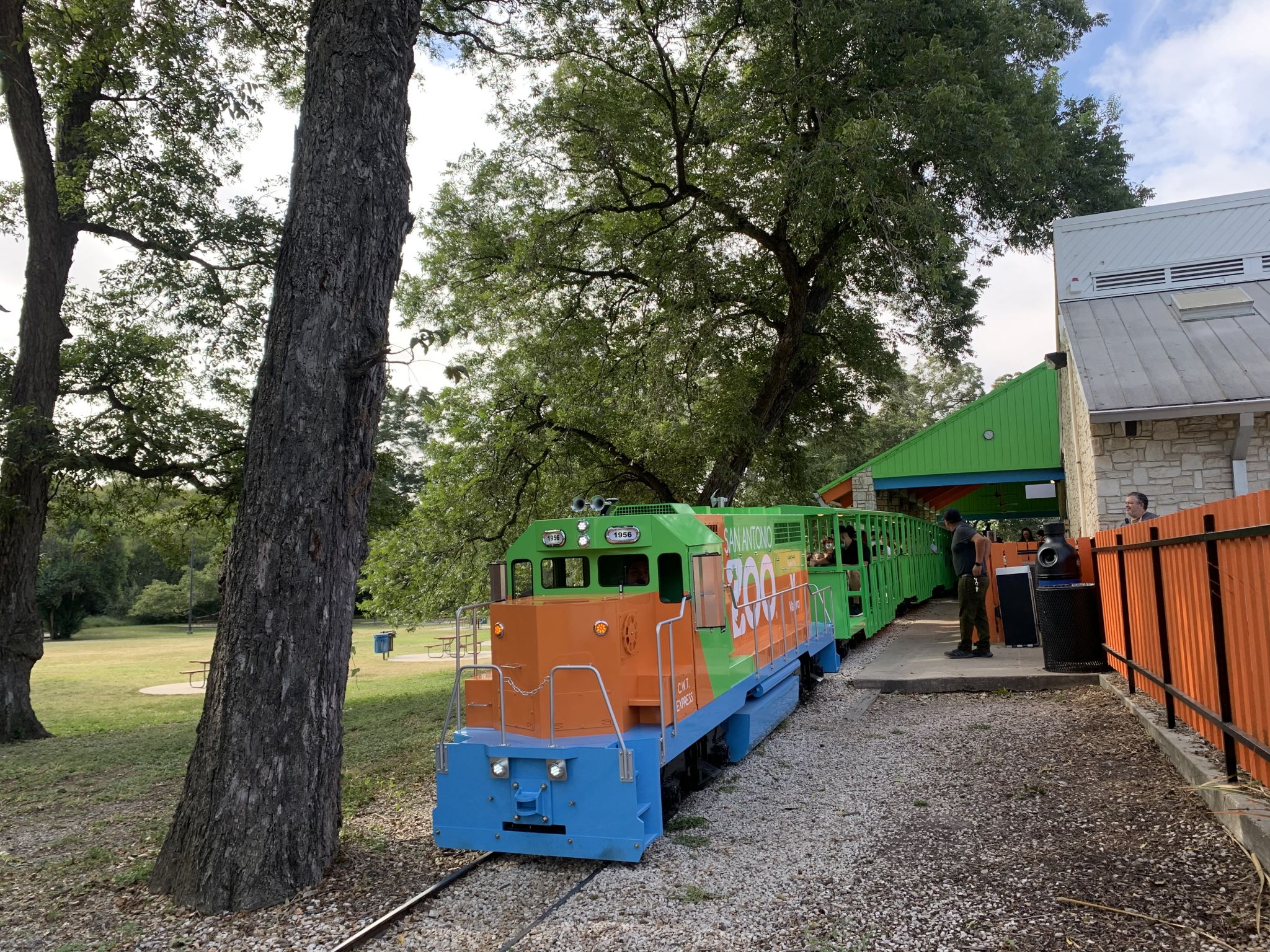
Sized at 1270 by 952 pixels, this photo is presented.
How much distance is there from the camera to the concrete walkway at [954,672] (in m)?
10.4

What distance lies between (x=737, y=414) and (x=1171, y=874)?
43.3 feet

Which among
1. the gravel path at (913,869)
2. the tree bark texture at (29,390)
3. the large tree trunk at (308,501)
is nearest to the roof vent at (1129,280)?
the gravel path at (913,869)

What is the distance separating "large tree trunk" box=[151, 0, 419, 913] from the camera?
548 cm

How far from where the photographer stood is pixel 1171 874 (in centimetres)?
478

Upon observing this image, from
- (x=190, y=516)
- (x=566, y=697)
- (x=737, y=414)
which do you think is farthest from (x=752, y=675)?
(x=190, y=516)

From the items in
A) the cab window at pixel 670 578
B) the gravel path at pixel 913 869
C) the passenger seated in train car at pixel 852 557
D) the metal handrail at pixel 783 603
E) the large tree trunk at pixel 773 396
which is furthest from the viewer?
the large tree trunk at pixel 773 396

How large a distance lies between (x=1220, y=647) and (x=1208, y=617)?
1.73 ft

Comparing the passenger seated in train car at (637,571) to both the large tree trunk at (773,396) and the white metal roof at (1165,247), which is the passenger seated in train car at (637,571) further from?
the white metal roof at (1165,247)

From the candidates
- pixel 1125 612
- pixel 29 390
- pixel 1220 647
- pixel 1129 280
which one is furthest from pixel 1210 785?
→ pixel 29 390

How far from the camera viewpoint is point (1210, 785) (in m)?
5.49

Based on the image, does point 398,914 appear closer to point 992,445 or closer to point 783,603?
point 783,603

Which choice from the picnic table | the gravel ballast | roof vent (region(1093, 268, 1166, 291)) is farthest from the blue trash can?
roof vent (region(1093, 268, 1166, 291))

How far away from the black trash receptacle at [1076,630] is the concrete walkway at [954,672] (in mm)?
146

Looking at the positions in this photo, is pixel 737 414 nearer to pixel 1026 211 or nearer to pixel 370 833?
pixel 1026 211
